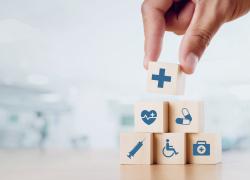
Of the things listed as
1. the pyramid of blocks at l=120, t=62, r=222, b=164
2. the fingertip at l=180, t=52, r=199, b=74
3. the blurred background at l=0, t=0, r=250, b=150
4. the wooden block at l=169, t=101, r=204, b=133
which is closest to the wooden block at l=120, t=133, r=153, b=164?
the pyramid of blocks at l=120, t=62, r=222, b=164

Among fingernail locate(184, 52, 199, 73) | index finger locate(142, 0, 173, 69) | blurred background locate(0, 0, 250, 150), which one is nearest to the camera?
fingernail locate(184, 52, 199, 73)

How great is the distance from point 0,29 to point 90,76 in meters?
0.67

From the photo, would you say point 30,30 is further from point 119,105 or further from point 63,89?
point 119,105

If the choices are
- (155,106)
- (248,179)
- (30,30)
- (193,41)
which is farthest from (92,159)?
(30,30)

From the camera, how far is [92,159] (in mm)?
2156

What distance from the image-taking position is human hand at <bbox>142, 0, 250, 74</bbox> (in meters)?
1.95

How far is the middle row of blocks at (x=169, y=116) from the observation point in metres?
1.98

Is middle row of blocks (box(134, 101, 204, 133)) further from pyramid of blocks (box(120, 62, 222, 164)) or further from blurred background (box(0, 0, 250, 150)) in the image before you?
blurred background (box(0, 0, 250, 150))

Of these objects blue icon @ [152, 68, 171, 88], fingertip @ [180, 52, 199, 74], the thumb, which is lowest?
blue icon @ [152, 68, 171, 88]

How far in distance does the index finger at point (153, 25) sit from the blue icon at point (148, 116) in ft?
0.90

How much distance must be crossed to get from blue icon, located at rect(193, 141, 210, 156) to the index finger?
0.40 metres

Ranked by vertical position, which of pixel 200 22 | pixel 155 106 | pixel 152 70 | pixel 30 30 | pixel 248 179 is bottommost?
pixel 248 179

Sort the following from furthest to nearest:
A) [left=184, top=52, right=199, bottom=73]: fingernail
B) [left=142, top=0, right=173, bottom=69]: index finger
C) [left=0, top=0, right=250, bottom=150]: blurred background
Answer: [left=0, top=0, right=250, bottom=150]: blurred background → [left=142, top=0, right=173, bottom=69]: index finger → [left=184, top=52, right=199, bottom=73]: fingernail

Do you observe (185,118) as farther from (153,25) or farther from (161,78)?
(153,25)
